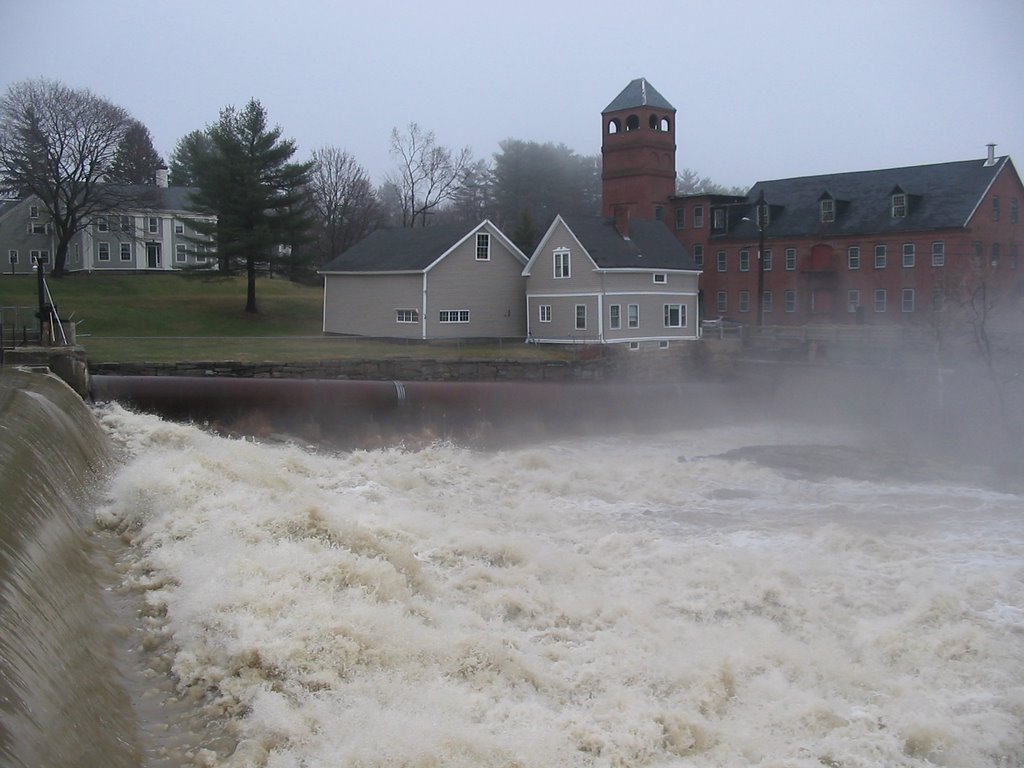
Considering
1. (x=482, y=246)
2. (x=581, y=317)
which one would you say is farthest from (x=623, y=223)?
(x=482, y=246)

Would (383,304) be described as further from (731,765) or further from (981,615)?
(731,765)

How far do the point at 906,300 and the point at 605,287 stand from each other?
16.1 meters

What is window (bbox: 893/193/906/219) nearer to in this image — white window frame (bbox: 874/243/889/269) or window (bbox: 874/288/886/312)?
white window frame (bbox: 874/243/889/269)

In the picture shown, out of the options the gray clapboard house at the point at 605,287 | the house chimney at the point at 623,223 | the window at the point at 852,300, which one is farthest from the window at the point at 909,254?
the house chimney at the point at 623,223

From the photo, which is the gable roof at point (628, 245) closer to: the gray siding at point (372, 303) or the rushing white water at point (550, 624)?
the gray siding at point (372, 303)

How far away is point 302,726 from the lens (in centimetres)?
573

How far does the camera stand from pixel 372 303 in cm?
3678

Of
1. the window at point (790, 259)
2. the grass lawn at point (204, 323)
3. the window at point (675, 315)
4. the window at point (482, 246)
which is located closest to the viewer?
the grass lawn at point (204, 323)

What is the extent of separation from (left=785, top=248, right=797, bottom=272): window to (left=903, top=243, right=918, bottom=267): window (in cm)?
553

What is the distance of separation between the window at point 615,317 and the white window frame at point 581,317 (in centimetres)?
95

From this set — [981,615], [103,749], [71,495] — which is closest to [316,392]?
[71,495]

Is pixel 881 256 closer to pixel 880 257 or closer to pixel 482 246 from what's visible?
pixel 880 257

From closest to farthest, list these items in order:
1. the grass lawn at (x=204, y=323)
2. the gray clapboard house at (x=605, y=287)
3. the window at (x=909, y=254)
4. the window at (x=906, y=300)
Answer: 1. the grass lawn at (x=204, y=323)
2. the gray clapboard house at (x=605, y=287)
3. the window at (x=909, y=254)
4. the window at (x=906, y=300)

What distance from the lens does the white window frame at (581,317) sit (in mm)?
35594
